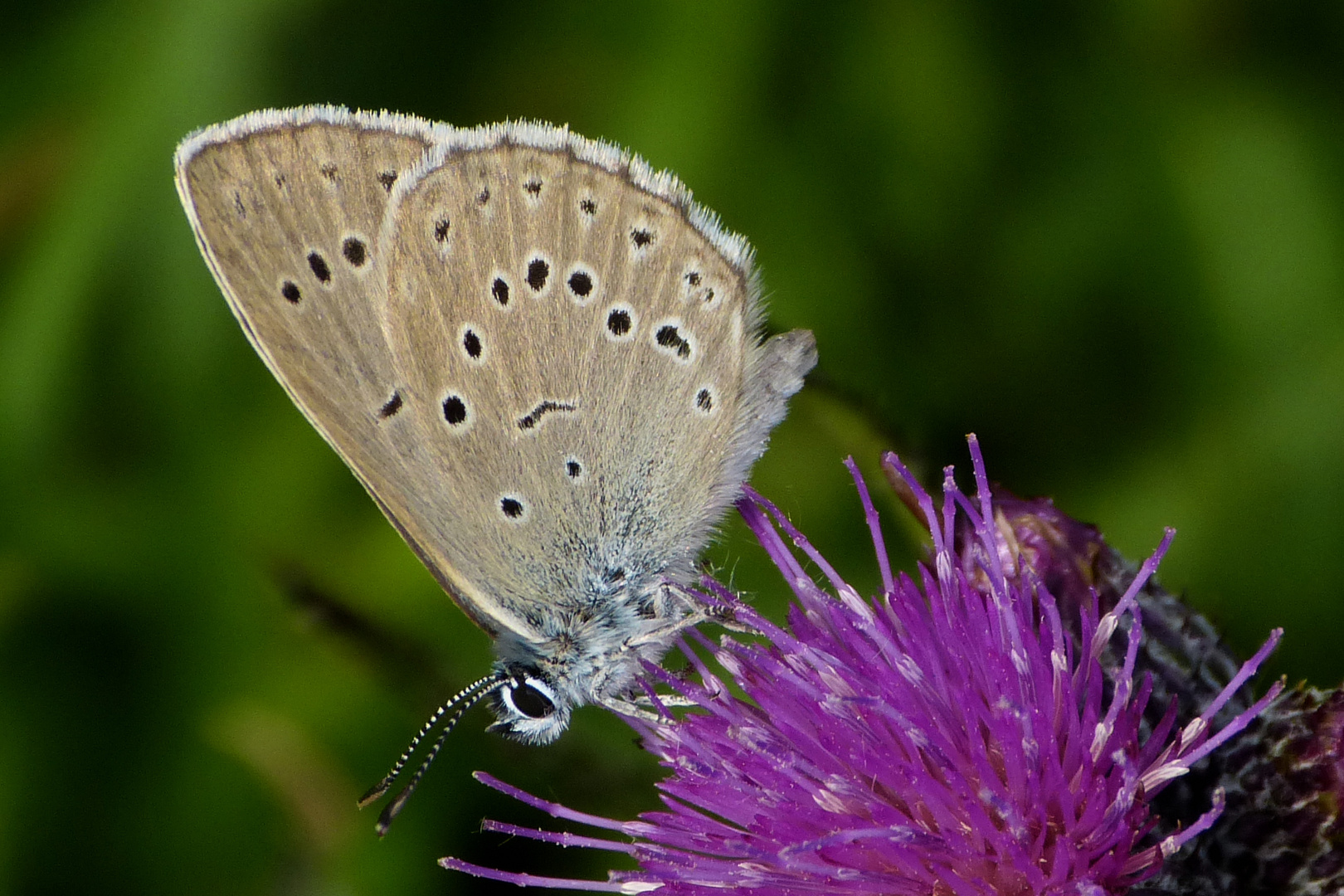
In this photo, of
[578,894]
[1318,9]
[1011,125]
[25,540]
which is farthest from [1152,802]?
[25,540]

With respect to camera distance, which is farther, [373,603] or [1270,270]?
[373,603]

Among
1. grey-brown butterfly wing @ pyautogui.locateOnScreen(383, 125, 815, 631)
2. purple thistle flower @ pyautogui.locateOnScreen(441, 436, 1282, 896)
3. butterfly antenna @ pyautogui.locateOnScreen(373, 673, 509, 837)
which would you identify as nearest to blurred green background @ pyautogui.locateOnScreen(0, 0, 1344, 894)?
butterfly antenna @ pyautogui.locateOnScreen(373, 673, 509, 837)

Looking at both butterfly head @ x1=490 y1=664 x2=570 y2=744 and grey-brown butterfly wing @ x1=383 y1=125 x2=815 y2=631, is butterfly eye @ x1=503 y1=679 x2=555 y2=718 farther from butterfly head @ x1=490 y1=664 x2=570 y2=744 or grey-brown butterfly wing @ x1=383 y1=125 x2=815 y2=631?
grey-brown butterfly wing @ x1=383 y1=125 x2=815 y2=631

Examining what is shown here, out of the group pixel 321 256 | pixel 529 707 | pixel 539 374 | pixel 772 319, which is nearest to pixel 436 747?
pixel 529 707

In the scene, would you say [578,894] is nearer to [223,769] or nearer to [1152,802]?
[223,769]

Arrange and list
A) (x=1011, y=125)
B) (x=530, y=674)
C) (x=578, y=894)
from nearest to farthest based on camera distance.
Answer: (x=530, y=674) < (x=578, y=894) < (x=1011, y=125)

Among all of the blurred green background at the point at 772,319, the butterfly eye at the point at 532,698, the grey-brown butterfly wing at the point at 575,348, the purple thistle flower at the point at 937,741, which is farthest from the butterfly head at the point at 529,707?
the blurred green background at the point at 772,319

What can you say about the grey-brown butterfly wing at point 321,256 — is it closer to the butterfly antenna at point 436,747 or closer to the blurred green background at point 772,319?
the butterfly antenna at point 436,747
